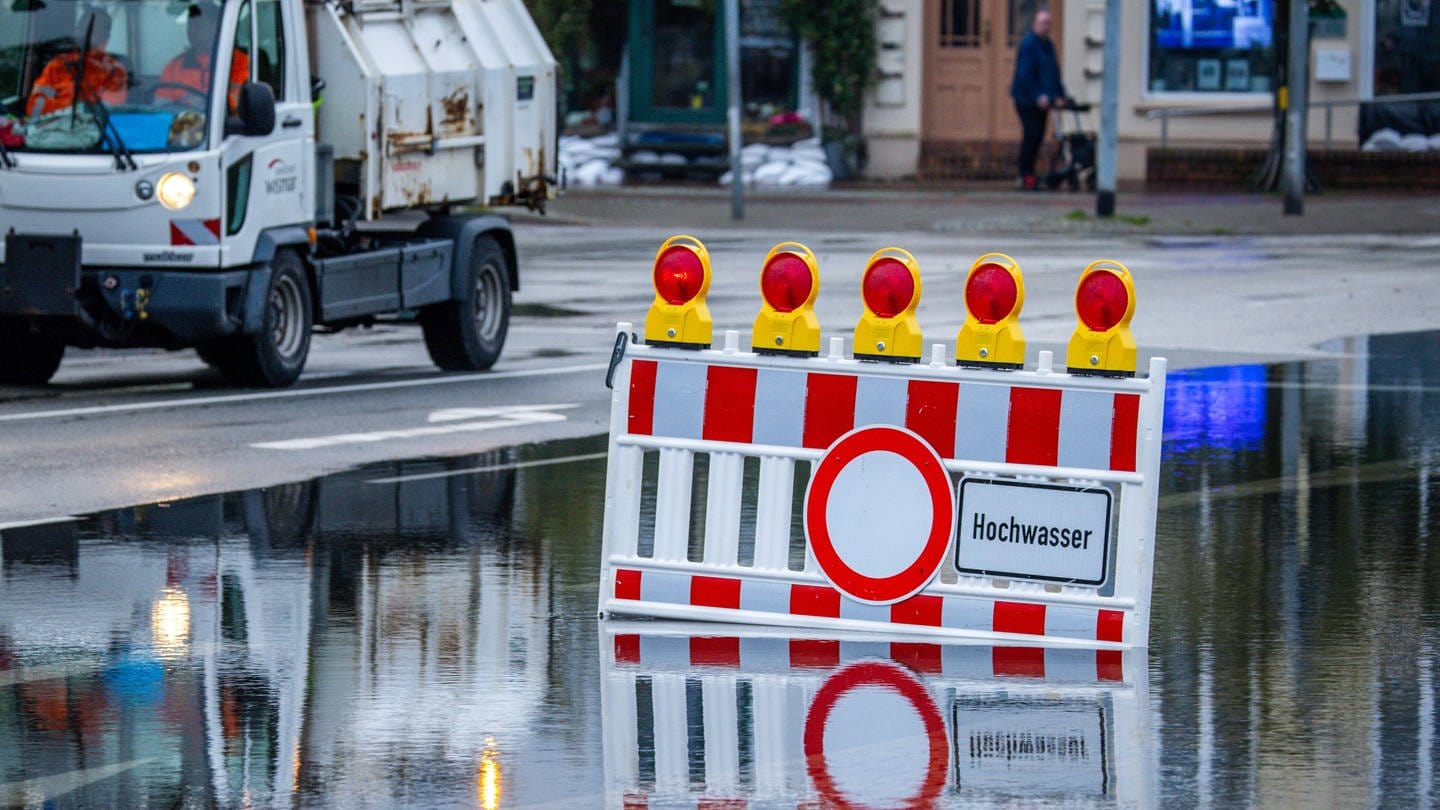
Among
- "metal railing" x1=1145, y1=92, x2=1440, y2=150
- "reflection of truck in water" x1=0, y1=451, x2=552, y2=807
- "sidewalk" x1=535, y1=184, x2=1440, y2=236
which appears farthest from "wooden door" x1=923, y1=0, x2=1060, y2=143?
"reflection of truck in water" x1=0, y1=451, x2=552, y2=807

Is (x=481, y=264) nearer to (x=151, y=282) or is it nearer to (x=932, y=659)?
(x=151, y=282)

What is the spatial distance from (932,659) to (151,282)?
7787mm

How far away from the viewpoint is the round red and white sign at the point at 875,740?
19.5 feet

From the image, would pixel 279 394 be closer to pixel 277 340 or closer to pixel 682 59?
Result: pixel 277 340

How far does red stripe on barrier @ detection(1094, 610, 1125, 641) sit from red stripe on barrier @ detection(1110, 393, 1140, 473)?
415mm

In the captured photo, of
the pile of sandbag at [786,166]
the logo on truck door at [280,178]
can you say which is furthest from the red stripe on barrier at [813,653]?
the pile of sandbag at [786,166]

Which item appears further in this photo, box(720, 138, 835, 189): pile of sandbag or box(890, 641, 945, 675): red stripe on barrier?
box(720, 138, 835, 189): pile of sandbag

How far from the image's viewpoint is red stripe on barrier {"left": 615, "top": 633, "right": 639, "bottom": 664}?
24.2 feet

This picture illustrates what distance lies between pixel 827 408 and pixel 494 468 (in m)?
4.12

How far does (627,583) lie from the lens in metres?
7.95

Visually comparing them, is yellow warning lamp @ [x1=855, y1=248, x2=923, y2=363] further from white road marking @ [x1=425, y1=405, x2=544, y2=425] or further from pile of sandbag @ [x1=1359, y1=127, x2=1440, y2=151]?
pile of sandbag @ [x1=1359, y1=127, x2=1440, y2=151]

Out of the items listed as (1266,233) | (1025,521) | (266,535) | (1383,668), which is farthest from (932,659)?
(1266,233)

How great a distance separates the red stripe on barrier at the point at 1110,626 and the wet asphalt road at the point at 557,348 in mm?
4562

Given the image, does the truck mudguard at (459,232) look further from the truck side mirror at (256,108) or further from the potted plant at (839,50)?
the potted plant at (839,50)
